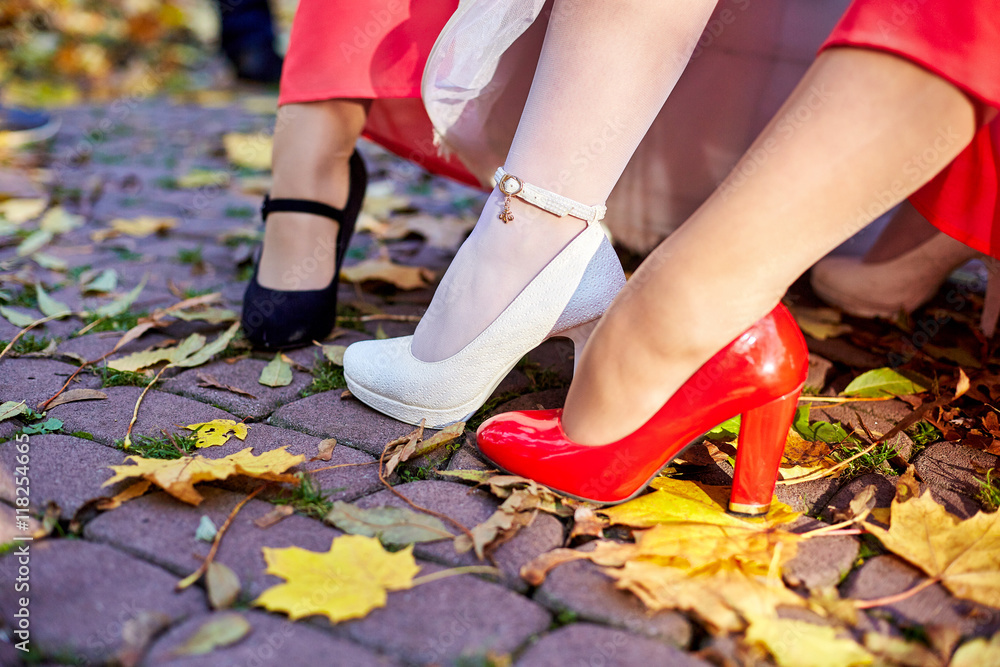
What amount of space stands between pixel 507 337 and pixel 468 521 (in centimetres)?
32

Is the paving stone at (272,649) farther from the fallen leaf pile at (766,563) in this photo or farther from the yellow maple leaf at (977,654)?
the yellow maple leaf at (977,654)

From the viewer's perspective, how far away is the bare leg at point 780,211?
2.55 feet

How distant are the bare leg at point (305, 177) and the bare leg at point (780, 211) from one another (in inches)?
30.6

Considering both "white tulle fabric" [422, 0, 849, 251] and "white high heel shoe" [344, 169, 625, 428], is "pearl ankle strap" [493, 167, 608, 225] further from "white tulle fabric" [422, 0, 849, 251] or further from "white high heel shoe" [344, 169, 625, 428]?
"white tulle fabric" [422, 0, 849, 251]

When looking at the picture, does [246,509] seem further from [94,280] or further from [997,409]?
[997,409]

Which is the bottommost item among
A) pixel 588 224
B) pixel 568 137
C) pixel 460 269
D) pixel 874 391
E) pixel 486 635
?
pixel 486 635

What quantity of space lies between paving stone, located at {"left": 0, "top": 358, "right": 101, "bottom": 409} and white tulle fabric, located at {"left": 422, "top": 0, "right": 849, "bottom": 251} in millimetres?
870

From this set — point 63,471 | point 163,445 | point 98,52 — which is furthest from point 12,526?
point 98,52

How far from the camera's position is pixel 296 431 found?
1.19 metres

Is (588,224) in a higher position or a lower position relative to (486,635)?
higher

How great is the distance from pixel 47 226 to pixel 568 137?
1944 mm

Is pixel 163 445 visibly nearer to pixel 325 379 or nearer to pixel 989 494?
pixel 325 379

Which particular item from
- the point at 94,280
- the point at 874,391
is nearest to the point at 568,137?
the point at 874,391

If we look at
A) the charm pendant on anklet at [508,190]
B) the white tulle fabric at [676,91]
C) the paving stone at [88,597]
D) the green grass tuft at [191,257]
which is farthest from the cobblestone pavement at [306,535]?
the white tulle fabric at [676,91]
